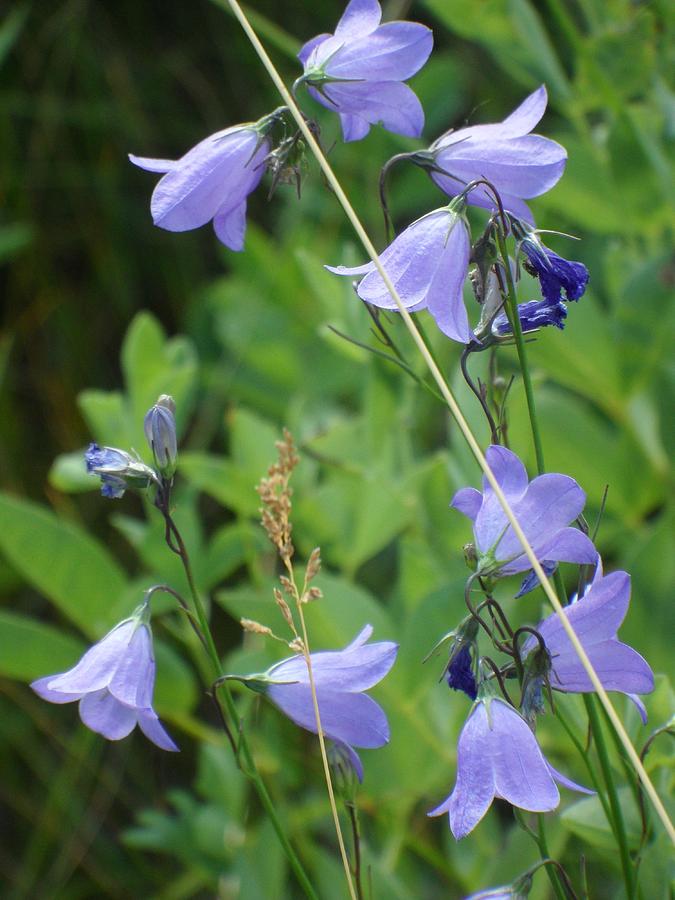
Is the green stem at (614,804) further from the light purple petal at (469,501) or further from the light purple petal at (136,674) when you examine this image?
the light purple petal at (136,674)

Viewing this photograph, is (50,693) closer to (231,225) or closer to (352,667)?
(352,667)

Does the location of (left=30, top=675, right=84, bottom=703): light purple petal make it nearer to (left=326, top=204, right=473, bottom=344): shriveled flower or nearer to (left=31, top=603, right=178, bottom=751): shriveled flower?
(left=31, top=603, right=178, bottom=751): shriveled flower

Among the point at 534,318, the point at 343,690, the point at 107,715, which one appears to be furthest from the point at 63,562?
the point at 534,318

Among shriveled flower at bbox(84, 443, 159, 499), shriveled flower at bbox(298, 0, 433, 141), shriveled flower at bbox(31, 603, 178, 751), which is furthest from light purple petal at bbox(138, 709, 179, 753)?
shriveled flower at bbox(298, 0, 433, 141)

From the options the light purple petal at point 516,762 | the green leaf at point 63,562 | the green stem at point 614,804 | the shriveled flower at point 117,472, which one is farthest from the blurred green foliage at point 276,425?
the shriveled flower at point 117,472

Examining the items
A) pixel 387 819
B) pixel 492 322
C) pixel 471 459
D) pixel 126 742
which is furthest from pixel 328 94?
pixel 126 742

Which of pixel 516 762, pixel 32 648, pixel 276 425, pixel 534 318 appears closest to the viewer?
pixel 516 762
